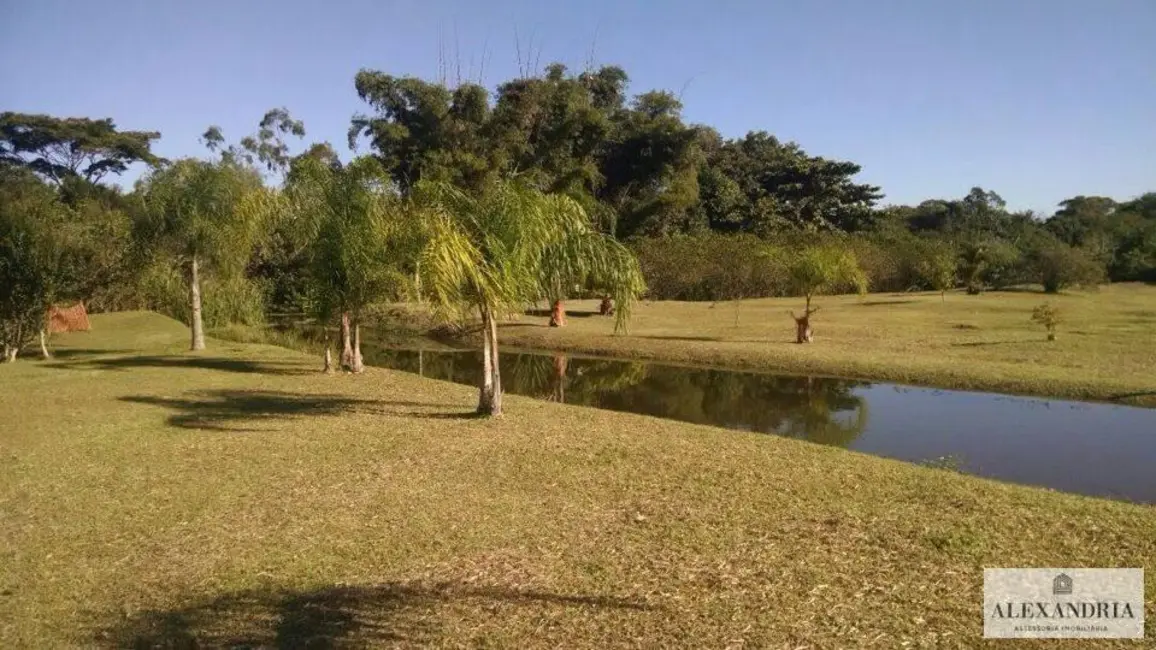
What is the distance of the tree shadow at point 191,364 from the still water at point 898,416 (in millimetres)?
3975

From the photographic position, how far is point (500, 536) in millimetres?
7609

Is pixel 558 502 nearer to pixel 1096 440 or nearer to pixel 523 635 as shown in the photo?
pixel 523 635

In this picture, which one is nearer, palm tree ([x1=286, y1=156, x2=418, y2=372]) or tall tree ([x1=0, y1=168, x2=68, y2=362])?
palm tree ([x1=286, y1=156, x2=418, y2=372])

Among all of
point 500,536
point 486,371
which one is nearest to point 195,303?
point 486,371

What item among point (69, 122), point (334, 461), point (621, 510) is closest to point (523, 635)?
point (621, 510)

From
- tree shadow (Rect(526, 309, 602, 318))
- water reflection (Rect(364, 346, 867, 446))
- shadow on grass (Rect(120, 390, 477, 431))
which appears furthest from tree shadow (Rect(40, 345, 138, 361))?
tree shadow (Rect(526, 309, 602, 318))

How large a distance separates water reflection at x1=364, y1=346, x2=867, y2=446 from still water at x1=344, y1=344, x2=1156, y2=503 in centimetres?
3

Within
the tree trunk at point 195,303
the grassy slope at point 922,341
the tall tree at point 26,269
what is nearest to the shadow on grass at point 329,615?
the grassy slope at point 922,341

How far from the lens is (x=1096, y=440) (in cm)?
1289
